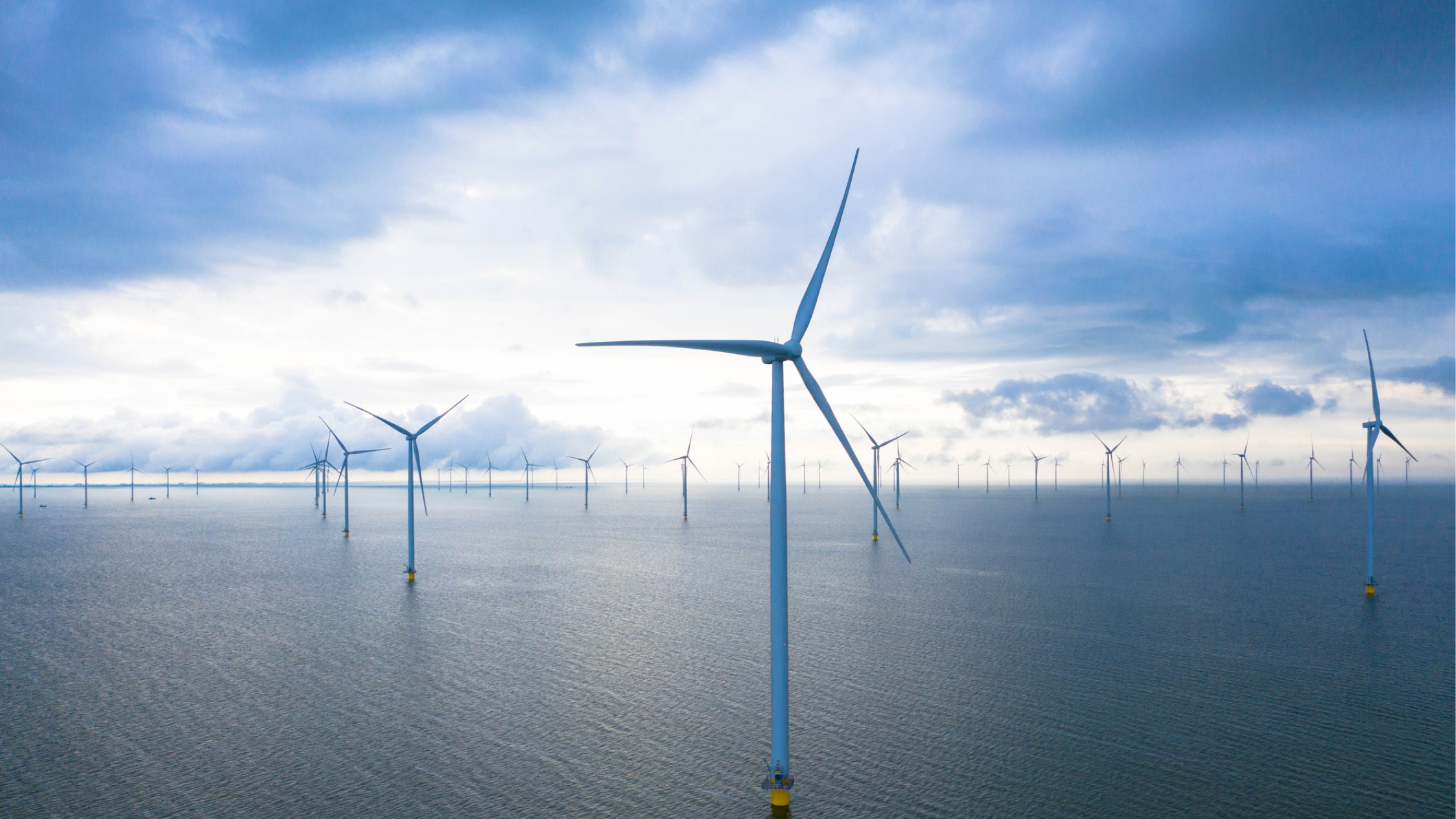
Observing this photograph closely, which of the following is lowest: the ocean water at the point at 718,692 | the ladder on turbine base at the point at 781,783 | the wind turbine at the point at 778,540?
the ocean water at the point at 718,692

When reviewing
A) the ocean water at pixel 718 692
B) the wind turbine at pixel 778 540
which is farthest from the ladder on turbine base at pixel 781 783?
the ocean water at pixel 718 692

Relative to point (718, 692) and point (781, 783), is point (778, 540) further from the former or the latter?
point (718, 692)

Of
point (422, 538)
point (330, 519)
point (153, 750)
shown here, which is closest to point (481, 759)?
point (153, 750)

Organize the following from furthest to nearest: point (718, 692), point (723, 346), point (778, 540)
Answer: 1. point (718, 692)
2. point (723, 346)
3. point (778, 540)

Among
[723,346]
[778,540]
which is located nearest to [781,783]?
[778,540]

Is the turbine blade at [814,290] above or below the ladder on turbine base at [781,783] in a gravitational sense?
above

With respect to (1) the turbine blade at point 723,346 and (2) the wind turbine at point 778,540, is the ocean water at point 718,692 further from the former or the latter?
(1) the turbine blade at point 723,346
